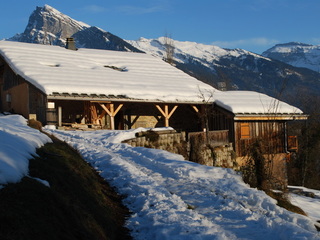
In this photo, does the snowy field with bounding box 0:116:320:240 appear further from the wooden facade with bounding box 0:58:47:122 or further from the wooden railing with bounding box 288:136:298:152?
the wooden railing with bounding box 288:136:298:152

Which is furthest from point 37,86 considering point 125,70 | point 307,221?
point 307,221

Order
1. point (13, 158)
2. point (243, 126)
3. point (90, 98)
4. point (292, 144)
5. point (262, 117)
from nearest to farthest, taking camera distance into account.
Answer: point (13, 158) → point (90, 98) → point (262, 117) → point (243, 126) → point (292, 144)

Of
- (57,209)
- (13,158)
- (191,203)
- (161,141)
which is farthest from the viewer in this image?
(161,141)

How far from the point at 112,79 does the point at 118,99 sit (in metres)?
2.73

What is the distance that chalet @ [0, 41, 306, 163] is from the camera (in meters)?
17.8

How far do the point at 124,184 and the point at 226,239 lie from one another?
313cm

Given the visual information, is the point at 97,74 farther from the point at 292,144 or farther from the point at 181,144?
the point at 292,144

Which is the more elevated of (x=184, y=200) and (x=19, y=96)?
(x=19, y=96)

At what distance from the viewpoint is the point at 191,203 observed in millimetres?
6168

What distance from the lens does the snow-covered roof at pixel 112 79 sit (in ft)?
59.2

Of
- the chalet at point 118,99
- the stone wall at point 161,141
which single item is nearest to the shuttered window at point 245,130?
the chalet at point 118,99

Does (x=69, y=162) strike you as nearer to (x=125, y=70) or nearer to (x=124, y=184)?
(x=124, y=184)

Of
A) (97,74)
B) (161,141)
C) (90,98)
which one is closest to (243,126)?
(161,141)

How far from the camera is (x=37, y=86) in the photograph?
55.2 ft
